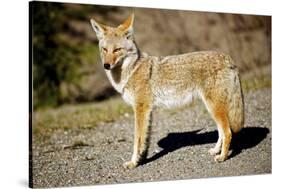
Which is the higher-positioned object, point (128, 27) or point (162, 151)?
point (128, 27)

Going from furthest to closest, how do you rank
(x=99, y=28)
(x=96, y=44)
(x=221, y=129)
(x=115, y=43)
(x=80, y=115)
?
(x=80, y=115)
(x=96, y=44)
(x=221, y=129)
(x=99, y=28)
(x=115, y=43)

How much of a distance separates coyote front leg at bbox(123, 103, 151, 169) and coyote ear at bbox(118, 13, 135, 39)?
1.95 feet

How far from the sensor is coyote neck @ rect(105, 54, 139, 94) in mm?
4734

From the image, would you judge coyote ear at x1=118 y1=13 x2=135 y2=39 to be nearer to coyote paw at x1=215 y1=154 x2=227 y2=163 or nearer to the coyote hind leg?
the coyote hind leg

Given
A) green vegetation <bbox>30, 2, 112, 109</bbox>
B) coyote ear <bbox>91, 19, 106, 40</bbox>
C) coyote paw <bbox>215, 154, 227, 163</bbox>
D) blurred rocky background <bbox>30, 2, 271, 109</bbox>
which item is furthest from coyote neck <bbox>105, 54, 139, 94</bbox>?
coyote paw <bbox>215, 154, 227, 163</bbox>

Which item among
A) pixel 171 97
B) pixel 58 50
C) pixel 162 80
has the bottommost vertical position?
pixel 171 97

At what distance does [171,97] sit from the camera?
4.86 meters

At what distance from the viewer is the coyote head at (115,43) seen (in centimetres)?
466

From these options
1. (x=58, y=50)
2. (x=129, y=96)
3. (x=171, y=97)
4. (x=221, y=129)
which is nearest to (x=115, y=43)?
(x=129, y=96)

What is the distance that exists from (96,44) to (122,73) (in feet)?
1.87

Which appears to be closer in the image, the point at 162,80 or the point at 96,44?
the point at 162,80

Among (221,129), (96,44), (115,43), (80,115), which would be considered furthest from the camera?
(80,115)

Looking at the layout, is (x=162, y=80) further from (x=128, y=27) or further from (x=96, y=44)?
(x=96, y=44)

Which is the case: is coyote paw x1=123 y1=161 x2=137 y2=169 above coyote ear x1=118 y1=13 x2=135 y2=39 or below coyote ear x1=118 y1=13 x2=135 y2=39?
below
